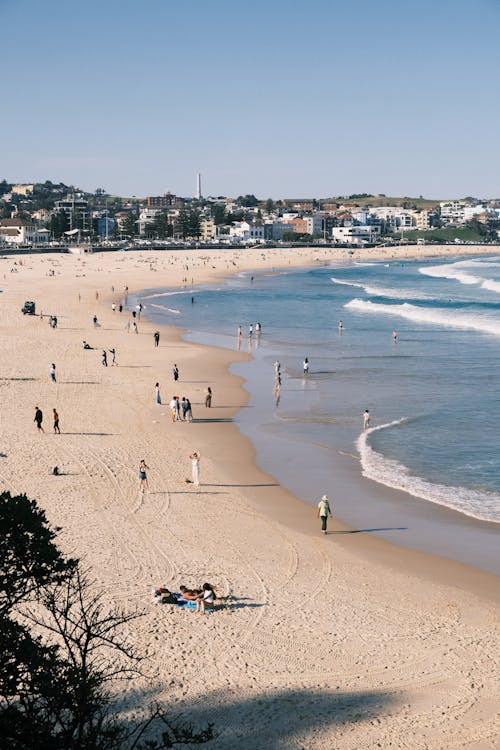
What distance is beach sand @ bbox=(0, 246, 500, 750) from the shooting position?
10266mm

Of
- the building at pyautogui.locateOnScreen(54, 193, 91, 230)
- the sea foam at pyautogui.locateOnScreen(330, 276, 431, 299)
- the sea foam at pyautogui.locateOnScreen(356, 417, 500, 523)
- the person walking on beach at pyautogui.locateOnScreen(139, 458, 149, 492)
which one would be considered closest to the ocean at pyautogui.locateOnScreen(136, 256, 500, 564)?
the sea foam at pyautogui.locateOnScreen(356, 417, 500, 523)

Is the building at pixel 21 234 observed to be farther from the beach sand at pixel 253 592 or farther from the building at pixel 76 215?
the beach sand at pixel 253 592

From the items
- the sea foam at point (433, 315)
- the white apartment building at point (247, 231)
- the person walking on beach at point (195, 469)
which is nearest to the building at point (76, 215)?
the white apartment building at point (247, 231)

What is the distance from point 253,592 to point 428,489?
6.88m

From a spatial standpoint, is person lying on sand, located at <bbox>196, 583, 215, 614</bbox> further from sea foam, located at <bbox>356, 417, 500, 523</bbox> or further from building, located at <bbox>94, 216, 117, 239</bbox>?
building, located at <bbox>94, 216, 117, 239</bbox>

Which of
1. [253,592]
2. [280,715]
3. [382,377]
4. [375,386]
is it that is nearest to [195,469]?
[253,592]

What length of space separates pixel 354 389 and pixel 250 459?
369 inches

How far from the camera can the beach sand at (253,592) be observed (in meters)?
10.3

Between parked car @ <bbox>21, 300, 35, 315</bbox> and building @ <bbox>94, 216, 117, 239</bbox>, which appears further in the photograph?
building @ <bbox>94, 216, 117, 239</bbox>

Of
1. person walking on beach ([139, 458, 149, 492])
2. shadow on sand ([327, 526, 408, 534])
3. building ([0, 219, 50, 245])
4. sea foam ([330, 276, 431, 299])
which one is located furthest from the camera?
building ([0, 219, 50, 245])

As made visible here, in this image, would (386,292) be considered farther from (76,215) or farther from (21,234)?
(76,215)

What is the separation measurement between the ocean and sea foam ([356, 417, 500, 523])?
25mm

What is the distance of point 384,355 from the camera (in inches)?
1522

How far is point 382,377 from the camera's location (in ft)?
108
